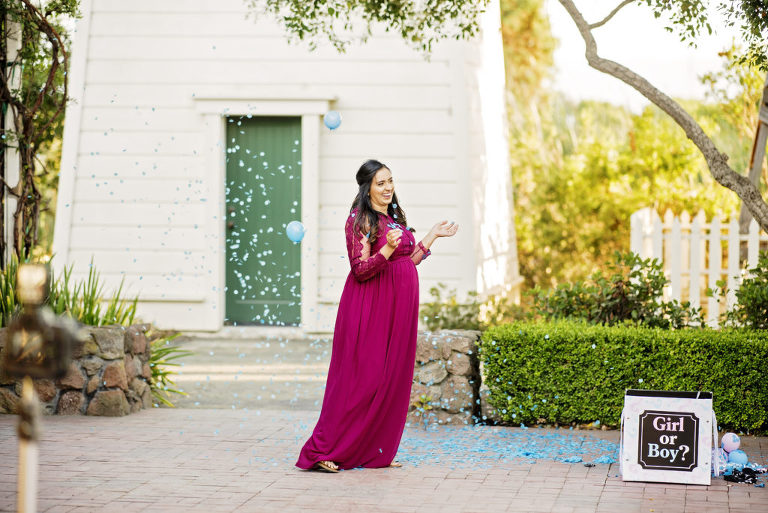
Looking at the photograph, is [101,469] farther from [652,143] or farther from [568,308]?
[652,143]

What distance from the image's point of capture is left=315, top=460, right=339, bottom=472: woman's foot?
5.80 meters

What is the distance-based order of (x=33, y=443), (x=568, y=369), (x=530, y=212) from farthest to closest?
(x=530, y=212), (x=568, y=369), (x=33, y=443)

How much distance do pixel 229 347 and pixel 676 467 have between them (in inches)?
255

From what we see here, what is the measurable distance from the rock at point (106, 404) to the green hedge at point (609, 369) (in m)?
2.80

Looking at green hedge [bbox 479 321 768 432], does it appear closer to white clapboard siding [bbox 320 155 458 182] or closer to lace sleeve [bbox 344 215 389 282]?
lace sleeve [bbox 344 215 389 282]

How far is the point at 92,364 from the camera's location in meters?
7.44

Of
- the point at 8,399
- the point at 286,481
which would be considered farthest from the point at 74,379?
the point at 286,481

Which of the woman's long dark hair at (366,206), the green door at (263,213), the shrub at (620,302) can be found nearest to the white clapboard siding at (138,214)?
the green door at (263,213)

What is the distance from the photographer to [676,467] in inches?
219

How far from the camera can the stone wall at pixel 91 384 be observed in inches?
292

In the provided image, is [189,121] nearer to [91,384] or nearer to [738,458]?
[91,384]

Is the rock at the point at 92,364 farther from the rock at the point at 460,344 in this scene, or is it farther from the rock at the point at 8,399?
the rock at the point at 460,344

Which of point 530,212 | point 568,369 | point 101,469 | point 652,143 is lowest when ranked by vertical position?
point 101,469

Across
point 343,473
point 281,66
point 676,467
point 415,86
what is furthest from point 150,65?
point 676,467
